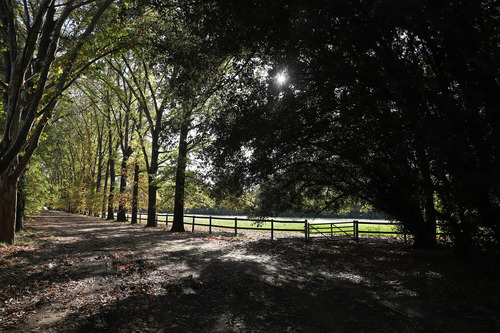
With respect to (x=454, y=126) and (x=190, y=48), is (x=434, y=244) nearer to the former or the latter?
(x=454, y=126)

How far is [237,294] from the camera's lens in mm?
6098

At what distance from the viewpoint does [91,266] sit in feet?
27.0

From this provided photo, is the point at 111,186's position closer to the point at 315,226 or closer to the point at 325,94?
the point at 315,226

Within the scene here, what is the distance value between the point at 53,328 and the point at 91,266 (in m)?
4.23

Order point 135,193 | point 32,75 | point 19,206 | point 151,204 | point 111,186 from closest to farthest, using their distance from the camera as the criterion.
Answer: point 32,75
point 19,206
point 151,204
point 135,193
point 111,186

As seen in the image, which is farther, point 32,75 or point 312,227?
point 312,227

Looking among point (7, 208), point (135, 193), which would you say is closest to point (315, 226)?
point (135, 193)

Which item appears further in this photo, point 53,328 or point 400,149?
point 400,149

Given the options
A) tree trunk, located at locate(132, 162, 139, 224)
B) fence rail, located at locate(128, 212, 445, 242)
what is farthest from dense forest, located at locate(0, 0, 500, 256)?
tree trunk, located at locate(132, 162, 139, 224)

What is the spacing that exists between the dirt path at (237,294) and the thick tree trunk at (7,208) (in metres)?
1.38

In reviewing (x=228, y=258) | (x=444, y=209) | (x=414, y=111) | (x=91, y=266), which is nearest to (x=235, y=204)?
(x=228, y=258)

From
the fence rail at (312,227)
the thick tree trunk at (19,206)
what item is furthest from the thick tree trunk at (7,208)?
the fence rail at (312,227)

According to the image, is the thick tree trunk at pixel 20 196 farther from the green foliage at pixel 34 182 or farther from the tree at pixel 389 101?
the tree at pixel 389 101

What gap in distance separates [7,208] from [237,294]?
A: 33.5ft
